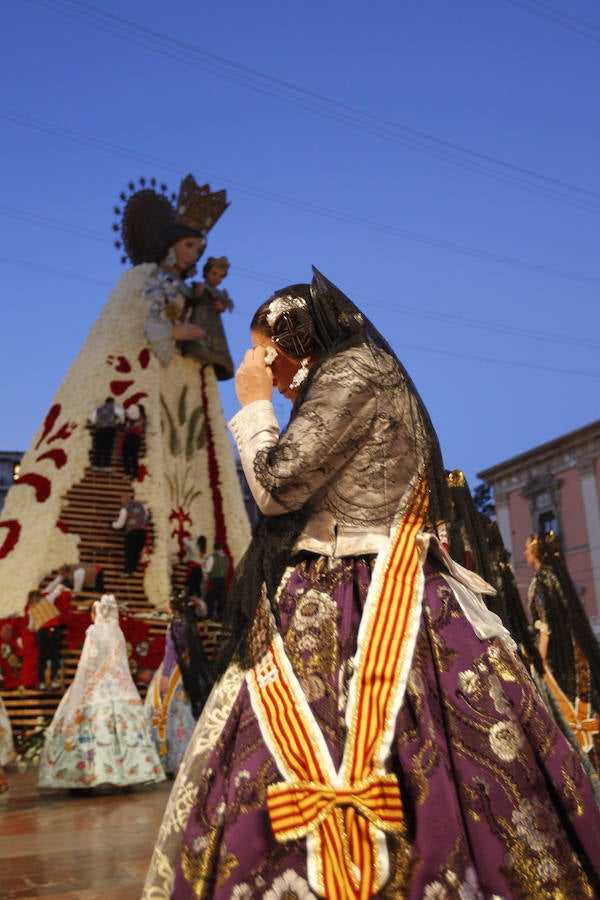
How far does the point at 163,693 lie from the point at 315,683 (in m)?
7.12

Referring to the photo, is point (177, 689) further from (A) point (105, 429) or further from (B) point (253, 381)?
(B) point (253, 381)

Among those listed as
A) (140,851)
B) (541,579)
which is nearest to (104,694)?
(140,851)

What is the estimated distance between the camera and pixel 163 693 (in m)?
8.42

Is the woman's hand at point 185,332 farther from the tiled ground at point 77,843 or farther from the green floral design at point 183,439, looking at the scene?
the tiled ground at point 77,843

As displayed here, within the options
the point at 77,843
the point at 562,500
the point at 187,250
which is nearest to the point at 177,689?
the point at 77,843

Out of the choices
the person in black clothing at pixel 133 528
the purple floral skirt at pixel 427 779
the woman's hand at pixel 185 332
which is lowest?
the purple floral skirt at pixel 427 779

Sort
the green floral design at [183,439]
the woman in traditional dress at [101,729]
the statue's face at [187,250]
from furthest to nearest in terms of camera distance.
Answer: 1. the statue's face at [187,250]
2. the green floral design at [183,439]
3. the woman in traditional dress at [101,729]

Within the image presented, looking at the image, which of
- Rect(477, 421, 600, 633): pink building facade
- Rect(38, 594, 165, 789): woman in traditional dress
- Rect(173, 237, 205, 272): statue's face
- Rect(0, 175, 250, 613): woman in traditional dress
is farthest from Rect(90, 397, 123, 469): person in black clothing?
Rect(477, 421, 600, 633): pink building facade

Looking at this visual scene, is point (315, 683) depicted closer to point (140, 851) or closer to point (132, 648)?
point (140, 851)

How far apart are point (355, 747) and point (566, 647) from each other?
3991 mm

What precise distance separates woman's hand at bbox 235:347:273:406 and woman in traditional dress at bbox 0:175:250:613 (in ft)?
34.5

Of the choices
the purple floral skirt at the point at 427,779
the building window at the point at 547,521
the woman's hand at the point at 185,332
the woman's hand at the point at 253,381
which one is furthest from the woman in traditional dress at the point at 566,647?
the building window at the point at 547,521

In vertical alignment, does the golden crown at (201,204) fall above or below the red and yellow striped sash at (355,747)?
above

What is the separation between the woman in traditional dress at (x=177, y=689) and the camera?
7879mm
